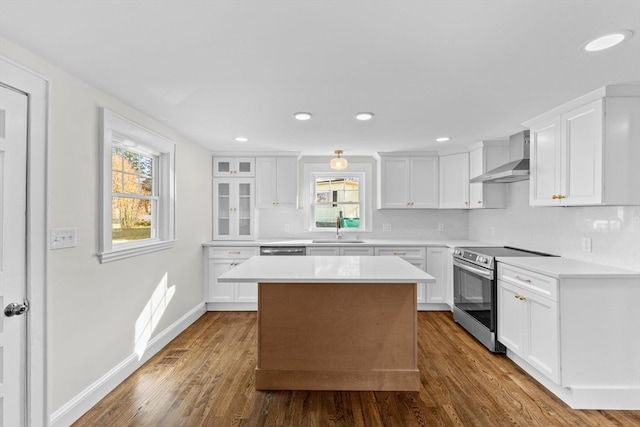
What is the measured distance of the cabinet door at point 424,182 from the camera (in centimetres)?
476

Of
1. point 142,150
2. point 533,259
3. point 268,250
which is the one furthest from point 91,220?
point 533,259

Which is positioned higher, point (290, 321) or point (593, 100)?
point (593, 100)

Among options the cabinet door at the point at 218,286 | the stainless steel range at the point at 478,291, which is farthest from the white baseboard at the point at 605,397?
the cabinet door at the point at 218,286

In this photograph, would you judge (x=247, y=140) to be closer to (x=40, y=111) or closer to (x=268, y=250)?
(x=268, y=250)

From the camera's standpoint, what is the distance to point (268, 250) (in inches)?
174

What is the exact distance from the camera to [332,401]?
93.2 inches

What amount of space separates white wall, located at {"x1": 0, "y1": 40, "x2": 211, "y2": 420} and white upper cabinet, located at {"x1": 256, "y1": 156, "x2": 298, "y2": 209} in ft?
6.24

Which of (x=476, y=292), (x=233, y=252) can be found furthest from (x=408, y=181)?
(x=233, y=252)

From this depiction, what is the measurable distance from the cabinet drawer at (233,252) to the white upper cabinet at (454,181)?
2716 mm

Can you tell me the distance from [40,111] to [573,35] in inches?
112

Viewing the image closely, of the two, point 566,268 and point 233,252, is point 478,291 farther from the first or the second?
point 233,252

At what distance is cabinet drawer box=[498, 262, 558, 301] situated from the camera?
240 centimetres

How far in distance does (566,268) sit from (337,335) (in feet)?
5.91

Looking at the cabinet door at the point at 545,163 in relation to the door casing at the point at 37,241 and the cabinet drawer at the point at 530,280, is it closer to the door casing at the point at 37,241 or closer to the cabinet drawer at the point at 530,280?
the cabinet drawer at the point at 530,280
